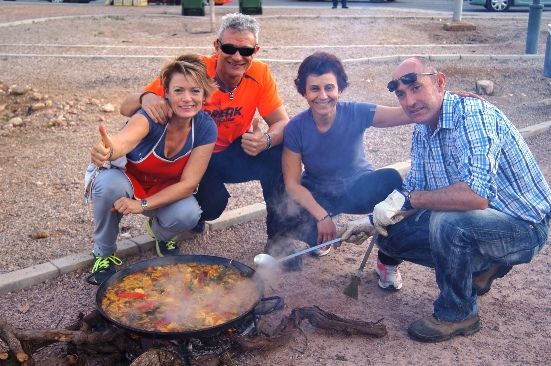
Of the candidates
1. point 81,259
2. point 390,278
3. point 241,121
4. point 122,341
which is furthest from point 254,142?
point 122,341

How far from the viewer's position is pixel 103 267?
168 inches

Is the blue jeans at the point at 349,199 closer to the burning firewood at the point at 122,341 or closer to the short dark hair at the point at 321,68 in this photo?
the short dark hair at the point at 321,68

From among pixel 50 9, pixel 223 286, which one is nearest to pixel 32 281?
pixel 223 286

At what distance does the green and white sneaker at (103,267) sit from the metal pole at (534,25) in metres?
10.2

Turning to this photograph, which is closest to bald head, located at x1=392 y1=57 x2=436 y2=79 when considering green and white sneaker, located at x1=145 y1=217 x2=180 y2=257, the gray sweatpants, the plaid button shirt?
the plaid button shirt

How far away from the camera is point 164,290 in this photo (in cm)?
371

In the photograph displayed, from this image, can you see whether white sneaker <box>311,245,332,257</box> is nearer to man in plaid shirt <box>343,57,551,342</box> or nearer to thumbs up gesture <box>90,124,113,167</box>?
man in plaid shirt <box>343,57,551,342</box>

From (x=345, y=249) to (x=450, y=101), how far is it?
1.78 m

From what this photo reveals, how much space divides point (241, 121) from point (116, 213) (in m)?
1.18

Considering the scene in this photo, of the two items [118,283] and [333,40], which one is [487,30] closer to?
[333,40]

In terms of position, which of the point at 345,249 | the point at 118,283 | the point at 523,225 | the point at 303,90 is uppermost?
the point at 303,90

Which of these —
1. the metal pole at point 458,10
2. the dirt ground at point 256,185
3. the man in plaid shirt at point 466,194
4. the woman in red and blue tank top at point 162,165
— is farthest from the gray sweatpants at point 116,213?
the metal pole at point 458,10

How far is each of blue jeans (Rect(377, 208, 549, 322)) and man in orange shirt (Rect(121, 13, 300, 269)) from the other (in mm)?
1246

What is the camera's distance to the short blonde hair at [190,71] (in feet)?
12.9
